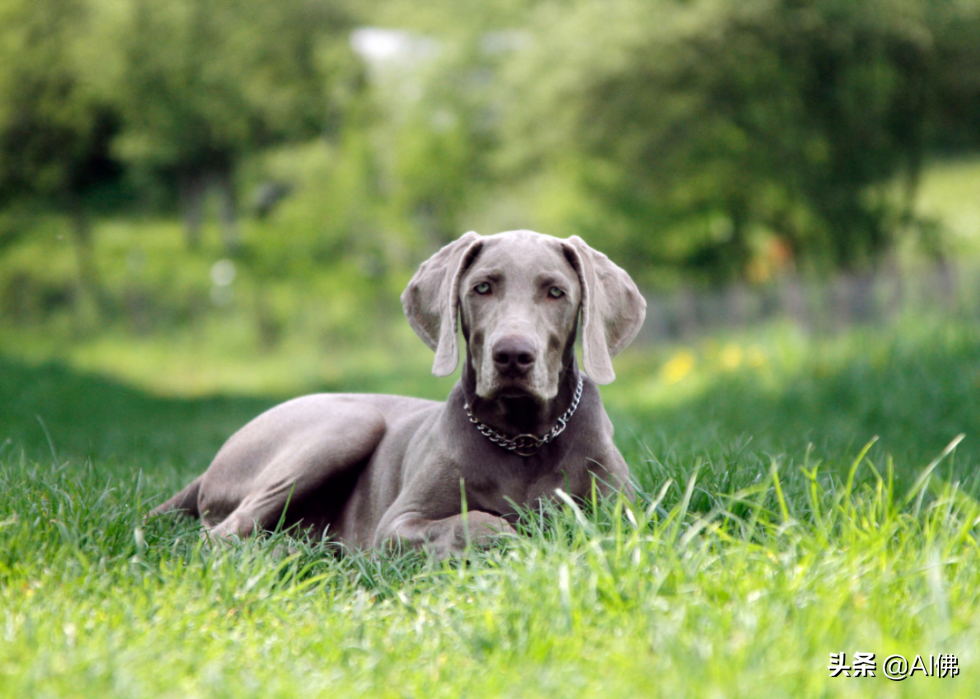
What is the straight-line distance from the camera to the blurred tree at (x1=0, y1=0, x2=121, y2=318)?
47.2ft

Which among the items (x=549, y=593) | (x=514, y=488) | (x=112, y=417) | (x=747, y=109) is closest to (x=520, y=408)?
(x=514, y=488)

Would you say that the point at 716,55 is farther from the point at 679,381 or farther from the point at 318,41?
the point at 318,41

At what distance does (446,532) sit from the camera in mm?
3160

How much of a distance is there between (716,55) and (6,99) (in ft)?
36.5

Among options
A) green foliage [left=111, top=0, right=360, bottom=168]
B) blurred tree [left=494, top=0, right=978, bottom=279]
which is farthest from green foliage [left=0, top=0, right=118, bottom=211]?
blurred tree [left=494, top=0, right=978, bottom=279]

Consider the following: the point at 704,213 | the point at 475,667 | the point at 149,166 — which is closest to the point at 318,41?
the point at 149,166

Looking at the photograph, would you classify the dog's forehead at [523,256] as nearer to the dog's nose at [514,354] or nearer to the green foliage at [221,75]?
the dog's nose at [514,354]

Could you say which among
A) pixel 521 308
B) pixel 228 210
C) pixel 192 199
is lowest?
pixel 521 308

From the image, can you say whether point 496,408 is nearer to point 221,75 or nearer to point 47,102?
point 221,75

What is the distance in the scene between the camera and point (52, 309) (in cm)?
1405

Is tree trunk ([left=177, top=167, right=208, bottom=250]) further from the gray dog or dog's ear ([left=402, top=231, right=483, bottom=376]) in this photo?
dog's ear ([left=402, top=231, right=483, bottom=376])

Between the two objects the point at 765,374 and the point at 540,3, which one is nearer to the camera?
the point at 765,374

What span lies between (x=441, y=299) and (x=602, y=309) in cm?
63

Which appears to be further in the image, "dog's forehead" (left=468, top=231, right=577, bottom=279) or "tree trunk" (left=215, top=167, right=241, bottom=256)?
"tree trunk" (left=215, top=167, right=241, bottom=256)
